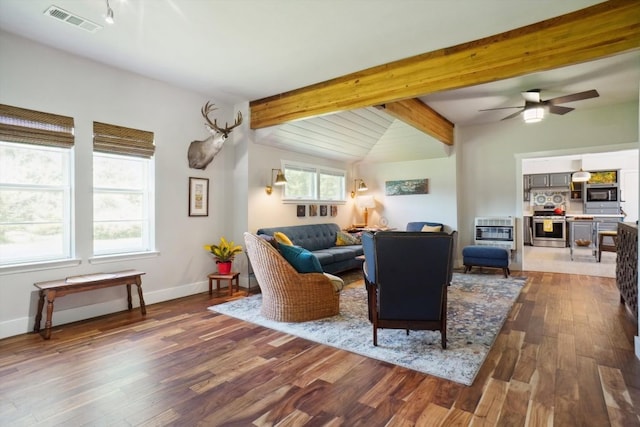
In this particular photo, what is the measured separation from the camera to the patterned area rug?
2623 millimetres

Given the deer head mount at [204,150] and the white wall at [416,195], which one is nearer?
the deer head mount at [204,150]

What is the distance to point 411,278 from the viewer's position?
2.78m

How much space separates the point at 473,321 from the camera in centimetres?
356

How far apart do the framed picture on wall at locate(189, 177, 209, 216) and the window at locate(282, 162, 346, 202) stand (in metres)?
1.50

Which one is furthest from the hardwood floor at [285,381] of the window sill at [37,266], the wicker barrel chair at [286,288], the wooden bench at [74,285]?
the window sill at [37,266]

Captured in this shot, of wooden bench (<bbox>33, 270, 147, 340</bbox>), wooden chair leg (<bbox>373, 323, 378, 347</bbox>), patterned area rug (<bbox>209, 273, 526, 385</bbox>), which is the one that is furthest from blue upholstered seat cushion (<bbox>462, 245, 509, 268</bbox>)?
wooden bench (<bbox>33, 270, 147, 340</bbox>)

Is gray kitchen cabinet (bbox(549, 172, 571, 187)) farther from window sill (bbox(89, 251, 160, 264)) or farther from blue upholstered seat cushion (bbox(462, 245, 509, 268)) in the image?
window sill (bbox(89, 251, 160, 264))

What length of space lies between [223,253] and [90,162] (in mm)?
1966

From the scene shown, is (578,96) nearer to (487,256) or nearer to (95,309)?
(487,256)

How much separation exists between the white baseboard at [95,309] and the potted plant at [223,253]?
1.48 feet

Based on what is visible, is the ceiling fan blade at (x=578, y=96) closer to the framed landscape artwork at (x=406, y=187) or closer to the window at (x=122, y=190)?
the framed landscape artwork at (x=406, y=187)

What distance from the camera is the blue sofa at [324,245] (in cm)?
546

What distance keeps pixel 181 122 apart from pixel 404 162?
4.92 meters

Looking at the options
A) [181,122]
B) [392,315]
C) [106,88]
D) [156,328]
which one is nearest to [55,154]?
[106,88]
